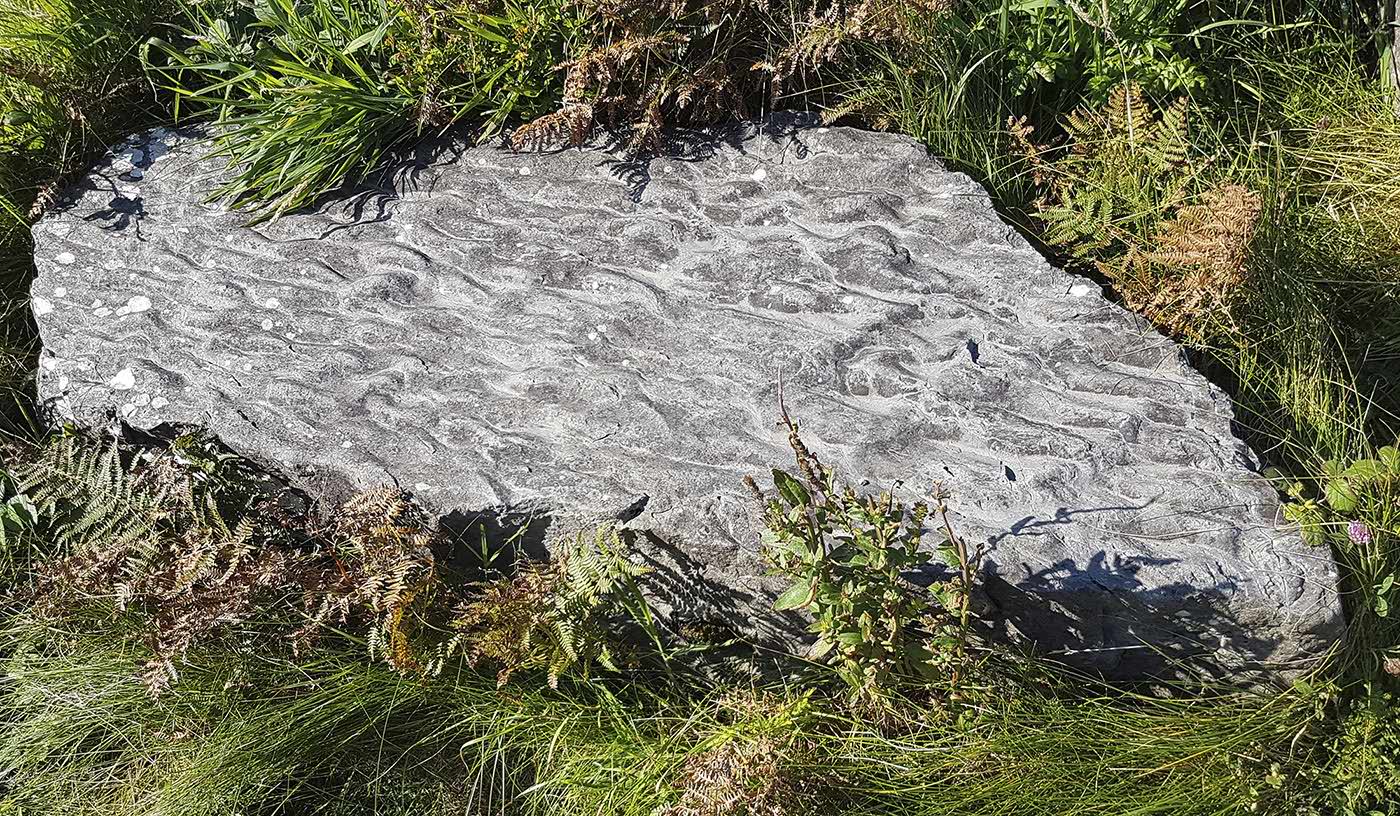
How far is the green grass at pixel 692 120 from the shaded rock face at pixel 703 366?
20 centimetres

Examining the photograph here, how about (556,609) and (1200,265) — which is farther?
(1200,265)

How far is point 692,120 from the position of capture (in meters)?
3.81

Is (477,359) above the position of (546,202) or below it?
below

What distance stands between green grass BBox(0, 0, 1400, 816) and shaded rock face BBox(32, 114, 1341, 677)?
20 cm

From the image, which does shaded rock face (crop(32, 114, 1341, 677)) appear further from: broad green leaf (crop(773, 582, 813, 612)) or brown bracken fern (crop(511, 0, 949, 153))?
broad green leaf (crop(773, 582, 813, 612))

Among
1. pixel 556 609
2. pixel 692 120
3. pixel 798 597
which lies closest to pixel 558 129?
pixel 692 120

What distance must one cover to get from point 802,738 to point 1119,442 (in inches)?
45.3

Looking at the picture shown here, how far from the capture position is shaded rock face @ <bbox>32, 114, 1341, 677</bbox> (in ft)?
9.19

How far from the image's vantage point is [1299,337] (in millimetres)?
3225

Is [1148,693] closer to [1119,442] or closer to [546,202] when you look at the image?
[1119,442]

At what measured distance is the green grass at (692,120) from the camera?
2.79 m

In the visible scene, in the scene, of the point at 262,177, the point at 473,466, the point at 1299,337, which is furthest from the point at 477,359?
the point at 1299,337

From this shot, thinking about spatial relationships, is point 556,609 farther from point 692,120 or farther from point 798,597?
point 692,120

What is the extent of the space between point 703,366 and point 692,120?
1043 millimetres
